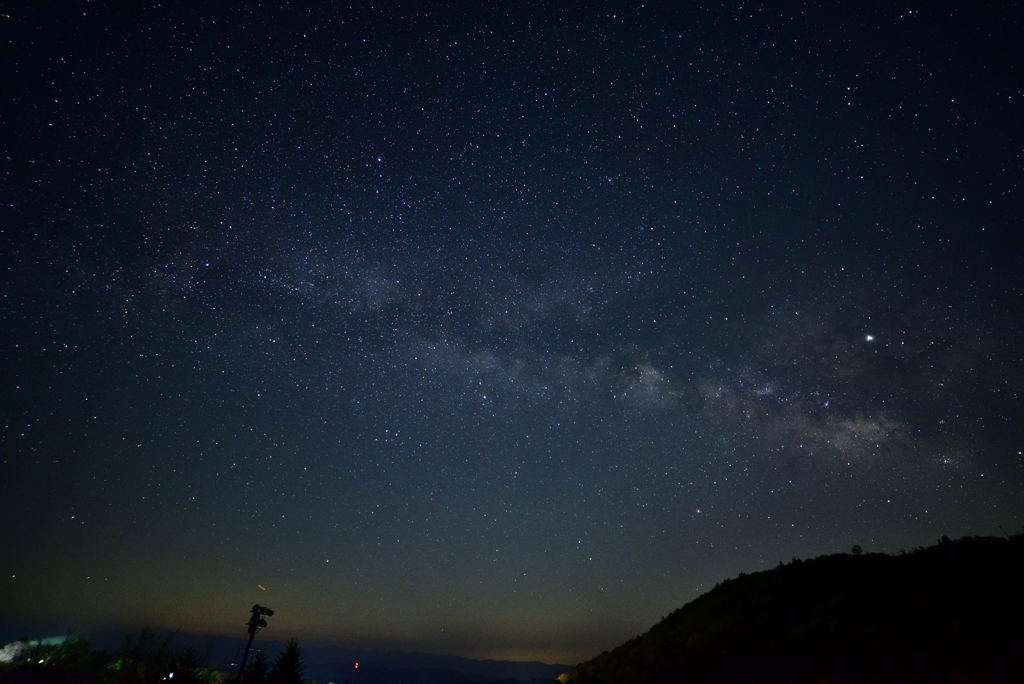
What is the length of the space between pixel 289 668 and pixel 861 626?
24.6 m

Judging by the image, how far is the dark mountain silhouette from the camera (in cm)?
1066

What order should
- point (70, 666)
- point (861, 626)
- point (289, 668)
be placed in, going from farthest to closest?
point (70, 666) → point (289, 668) → point (861, 626)

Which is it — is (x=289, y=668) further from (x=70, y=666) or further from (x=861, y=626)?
(x=70, y=666)

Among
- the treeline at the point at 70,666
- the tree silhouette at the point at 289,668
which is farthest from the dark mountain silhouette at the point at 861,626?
the treeline at the point at 70,666

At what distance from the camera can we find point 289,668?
24.4 metres

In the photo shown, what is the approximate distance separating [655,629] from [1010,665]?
46.7 feet

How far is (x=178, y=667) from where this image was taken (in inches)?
839

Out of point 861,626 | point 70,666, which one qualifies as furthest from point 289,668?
point 70,666

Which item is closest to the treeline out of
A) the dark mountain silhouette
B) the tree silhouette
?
the tree silhouette

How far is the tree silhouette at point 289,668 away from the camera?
23.8 meters

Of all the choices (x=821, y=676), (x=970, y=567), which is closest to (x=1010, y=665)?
(x=821, y=676)

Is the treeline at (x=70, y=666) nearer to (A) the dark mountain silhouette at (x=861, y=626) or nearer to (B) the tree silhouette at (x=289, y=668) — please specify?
(B) the tree silhouette at (x=289, y=668)

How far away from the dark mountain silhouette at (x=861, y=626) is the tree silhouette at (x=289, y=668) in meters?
14.4

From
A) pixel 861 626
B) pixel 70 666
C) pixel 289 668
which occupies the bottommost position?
pixel 70 666
